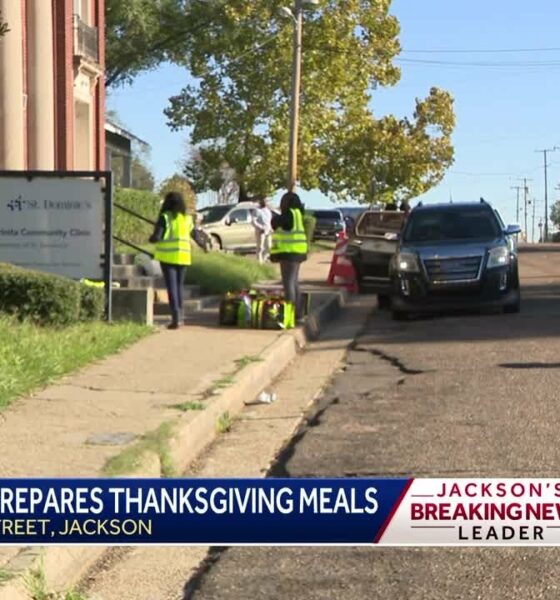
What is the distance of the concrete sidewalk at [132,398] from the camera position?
7.69 m

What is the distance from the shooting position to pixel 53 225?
48.4 ft

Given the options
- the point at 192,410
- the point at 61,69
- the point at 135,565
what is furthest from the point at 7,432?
the point at 61,69

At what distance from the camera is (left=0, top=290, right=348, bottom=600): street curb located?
17.8 feet

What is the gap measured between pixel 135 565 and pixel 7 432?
249cm

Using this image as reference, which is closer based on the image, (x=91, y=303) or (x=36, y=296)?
(x=36, y=296)

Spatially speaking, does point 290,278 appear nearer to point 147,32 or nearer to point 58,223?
point 58,223

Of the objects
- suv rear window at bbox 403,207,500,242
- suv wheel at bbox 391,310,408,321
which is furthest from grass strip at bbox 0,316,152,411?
suv rear window at bbox 403,207,500,242

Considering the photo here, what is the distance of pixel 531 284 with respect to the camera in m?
25.2

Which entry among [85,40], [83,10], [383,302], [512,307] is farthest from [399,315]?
[83,10]

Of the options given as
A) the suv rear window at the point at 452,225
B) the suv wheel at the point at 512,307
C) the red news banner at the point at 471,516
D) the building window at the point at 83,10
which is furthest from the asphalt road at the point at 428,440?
the building window at the point at 83,10

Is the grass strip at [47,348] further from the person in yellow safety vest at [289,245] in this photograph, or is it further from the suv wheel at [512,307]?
the suv wheel at [512,307]

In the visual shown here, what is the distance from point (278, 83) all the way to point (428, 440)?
111 feet

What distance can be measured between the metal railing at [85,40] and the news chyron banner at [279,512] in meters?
22.3

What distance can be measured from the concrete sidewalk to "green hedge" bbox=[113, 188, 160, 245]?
1122 cm
